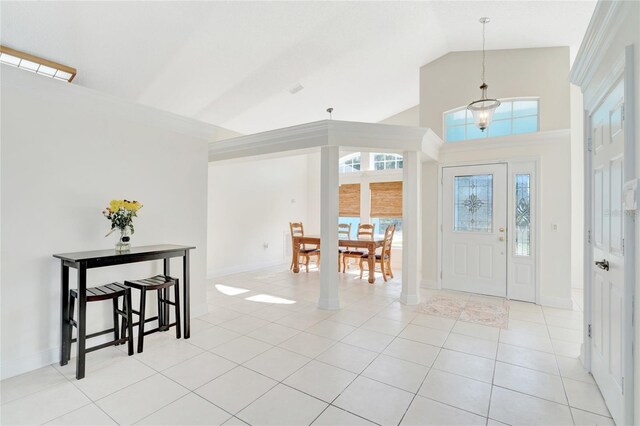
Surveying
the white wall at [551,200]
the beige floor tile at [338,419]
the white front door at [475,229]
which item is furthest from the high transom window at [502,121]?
the beige floor tile at [338,419]

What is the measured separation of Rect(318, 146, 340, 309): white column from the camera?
13.1 feet

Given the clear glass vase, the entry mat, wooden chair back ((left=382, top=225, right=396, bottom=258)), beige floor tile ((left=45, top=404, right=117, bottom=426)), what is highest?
the clear glass vase

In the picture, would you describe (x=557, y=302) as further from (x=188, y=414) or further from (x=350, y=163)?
(x=350, y=163)

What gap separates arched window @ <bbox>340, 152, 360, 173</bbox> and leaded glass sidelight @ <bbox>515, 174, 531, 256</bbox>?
3.91 m

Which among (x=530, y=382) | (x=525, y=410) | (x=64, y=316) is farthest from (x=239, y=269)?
(x=525, y=410)

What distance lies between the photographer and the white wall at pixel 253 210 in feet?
19.6

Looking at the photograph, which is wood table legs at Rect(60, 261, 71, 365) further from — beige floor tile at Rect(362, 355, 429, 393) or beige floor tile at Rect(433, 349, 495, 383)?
beige floor tile at Rect(433, 349, 495, 383)

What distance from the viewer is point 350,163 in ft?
25.9

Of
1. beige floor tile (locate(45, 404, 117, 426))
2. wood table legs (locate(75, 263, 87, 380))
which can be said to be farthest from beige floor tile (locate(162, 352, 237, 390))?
wood table legs (locate(75, 263, 87, 380))

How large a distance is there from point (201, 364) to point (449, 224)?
409cm

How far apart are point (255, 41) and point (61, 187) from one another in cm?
265

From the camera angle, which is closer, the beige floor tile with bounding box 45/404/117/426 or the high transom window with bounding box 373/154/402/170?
the beige floor tile with bounding box 45/404/117/426

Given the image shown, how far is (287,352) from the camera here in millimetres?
2764

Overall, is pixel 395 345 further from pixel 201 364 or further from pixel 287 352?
pixel 201 364
